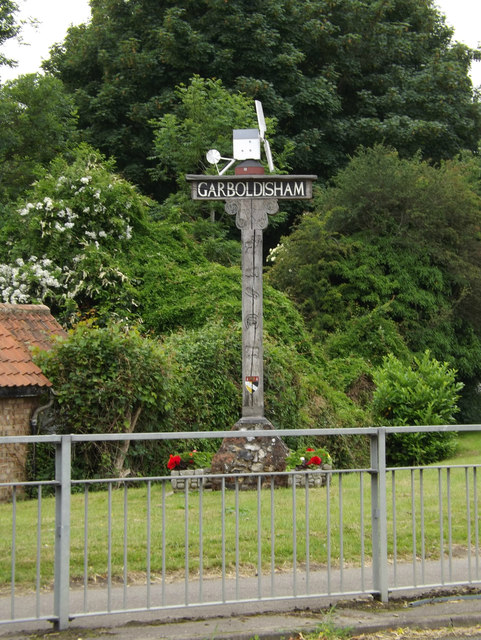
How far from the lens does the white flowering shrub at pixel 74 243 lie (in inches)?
800

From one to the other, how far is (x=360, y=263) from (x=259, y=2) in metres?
11.7

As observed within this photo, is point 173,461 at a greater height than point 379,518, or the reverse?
point 173,461

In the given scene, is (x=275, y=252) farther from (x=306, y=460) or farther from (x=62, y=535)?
(x=62, y=535)

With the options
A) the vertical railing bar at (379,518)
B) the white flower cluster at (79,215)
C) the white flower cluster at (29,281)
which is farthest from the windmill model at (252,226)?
the white flower cluster at (79,215)

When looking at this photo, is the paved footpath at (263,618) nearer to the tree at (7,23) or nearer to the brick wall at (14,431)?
the brick wall at (14,431)

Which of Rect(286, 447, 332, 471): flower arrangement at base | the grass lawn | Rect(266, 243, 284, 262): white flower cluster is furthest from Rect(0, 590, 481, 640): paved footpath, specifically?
Rect(266, 243, 284, 262): white flower cluster

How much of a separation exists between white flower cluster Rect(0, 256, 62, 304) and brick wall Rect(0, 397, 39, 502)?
6.68 meters

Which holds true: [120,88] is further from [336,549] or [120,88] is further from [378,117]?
[336,549]

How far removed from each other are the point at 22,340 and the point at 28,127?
15760 mm

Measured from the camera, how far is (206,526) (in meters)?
7.38

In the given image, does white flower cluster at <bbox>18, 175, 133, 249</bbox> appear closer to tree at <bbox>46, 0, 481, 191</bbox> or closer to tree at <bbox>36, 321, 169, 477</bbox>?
tree at <bbox>36, 321, 169, 477</bbox>

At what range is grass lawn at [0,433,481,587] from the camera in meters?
6.28

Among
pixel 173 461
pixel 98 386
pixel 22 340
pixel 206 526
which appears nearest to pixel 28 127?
pixel 22 340

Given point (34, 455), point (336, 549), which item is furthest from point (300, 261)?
point (336, 549)
